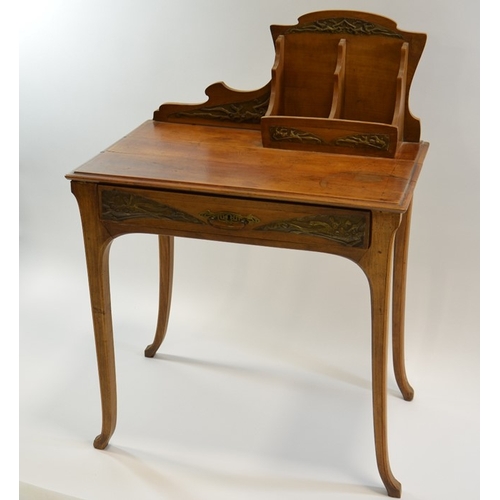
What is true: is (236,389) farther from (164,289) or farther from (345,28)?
(345,28)

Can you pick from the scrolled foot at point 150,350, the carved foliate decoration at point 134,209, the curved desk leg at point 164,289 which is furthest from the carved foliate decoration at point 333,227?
the scrolled foot at point 150,350

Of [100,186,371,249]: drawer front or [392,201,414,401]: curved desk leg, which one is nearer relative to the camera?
[100,186,371,249]: drawer front

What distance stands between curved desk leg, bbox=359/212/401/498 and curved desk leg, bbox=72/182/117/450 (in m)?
0.68

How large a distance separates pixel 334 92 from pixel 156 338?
41.9 inches

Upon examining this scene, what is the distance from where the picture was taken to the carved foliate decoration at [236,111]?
2.83 metres

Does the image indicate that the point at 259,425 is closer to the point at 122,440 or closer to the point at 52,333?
the point at 122,440

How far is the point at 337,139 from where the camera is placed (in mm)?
2633

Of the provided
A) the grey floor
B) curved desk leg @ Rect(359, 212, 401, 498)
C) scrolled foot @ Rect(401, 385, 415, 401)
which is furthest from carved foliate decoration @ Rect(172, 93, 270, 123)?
scrolled foot @ Rect(401, 385, 415, 401)

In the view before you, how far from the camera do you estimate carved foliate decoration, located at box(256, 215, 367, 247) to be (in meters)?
2.33

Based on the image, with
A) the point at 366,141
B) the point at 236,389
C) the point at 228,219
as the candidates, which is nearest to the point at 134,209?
the point at 228,219

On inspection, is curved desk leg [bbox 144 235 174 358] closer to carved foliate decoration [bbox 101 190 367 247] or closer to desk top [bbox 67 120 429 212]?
desk top [bbox 67 120 429 212]

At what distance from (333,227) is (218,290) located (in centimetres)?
126

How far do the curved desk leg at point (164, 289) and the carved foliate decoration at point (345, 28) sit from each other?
0.80 meters

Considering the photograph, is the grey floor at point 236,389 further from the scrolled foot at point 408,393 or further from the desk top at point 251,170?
the desk top at point 251,170
